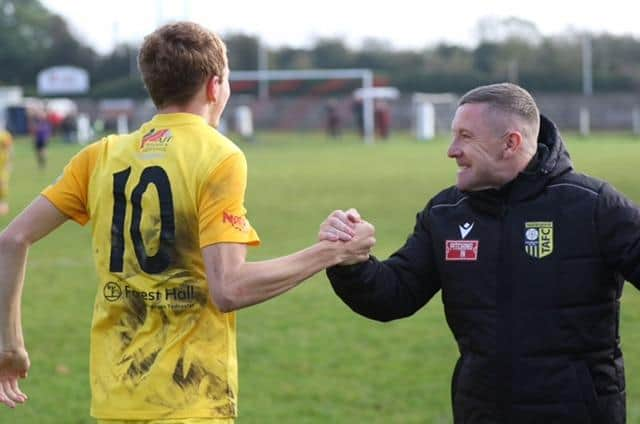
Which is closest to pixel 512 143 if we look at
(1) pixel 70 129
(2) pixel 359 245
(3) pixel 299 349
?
(2) pixel 359 245

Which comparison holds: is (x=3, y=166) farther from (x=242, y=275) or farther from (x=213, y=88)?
(x=242, y=275)

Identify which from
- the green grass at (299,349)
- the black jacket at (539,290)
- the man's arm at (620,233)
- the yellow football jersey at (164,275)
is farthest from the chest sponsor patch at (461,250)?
the green grass at (299,349)

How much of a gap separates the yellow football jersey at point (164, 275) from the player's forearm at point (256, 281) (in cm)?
12

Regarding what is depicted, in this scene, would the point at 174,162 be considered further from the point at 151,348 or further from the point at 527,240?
the point at 527,240

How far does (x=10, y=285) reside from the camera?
426 centimetres

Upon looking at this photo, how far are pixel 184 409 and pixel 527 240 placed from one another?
1302 mm

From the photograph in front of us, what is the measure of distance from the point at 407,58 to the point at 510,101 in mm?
92156

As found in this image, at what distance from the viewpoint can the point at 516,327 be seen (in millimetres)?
4176

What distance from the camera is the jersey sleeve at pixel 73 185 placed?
429cm

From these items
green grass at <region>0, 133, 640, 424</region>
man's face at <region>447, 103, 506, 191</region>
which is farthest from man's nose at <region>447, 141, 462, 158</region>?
green grass at <region>0, 133, 640, 424</region>

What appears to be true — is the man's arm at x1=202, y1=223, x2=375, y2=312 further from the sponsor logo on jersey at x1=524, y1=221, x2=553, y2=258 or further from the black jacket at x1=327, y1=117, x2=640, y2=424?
the sponsor logo on jersey at x1=524, y1=221, x2=553, y2=258

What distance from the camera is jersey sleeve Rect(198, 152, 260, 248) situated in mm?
3938

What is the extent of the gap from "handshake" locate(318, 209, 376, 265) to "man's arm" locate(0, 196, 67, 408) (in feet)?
3.10

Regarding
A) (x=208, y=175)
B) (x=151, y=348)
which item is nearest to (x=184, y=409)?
(x=151, y=348)
